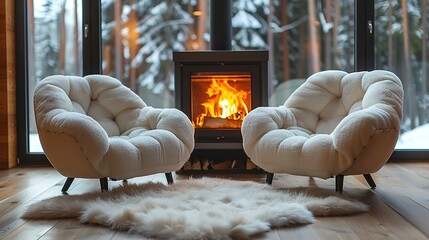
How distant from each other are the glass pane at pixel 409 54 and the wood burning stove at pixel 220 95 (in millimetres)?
1242

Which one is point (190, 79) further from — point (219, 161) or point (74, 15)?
point (74, 15)

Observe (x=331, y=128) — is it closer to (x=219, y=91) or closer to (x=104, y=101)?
(x=219, y=91)

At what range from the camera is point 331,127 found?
12.0 feet

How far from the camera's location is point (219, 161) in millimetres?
4254

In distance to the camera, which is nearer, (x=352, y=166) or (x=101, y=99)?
(x=352, y=166)

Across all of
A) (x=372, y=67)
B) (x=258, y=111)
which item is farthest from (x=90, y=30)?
(x=372, y=67)

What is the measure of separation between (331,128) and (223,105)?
2.79 feet

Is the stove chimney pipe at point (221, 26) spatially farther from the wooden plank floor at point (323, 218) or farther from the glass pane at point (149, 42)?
the wooden plank floor at point (323, 218)

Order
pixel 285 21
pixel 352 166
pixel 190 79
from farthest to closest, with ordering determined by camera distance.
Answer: pixel 285 21 → pixel 190 79 → pixel 352 166

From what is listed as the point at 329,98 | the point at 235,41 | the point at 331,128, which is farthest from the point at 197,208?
the point at 235,41

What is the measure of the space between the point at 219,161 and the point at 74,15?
1.70m

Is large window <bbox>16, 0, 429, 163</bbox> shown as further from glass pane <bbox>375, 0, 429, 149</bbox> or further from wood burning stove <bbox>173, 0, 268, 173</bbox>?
wood burning stove <bbox>173, 0, 268, 173</bbox>

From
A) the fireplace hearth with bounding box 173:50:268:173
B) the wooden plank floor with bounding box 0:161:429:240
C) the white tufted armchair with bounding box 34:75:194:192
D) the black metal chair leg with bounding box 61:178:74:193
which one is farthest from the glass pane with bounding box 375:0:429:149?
the black metal chair leg with bounding box 61:178:74:193

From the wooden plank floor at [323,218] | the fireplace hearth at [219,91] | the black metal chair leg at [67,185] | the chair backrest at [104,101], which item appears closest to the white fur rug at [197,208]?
the wooden plank floor at [323,218]
